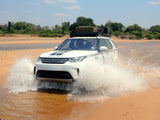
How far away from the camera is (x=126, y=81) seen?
7.08 m

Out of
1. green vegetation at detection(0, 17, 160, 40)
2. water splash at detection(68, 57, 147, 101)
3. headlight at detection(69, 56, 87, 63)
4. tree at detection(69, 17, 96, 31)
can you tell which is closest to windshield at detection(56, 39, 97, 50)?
water splash at detection(68, 57, 147, 101)

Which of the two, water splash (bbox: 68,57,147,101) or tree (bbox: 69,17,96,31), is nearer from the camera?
water splash (bbox: 68,57,147,101)

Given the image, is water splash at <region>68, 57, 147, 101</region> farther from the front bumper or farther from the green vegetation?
the green vegetation

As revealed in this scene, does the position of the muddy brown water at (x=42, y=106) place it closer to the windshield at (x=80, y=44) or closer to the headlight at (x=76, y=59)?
the headlight at (x=76, y=59)

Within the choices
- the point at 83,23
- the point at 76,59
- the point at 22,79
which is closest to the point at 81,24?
the point at 83,23

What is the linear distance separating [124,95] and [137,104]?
81 cm

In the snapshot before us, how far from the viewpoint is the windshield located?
7178 mm

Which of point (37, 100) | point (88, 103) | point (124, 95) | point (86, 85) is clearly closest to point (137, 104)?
point (124, 95)

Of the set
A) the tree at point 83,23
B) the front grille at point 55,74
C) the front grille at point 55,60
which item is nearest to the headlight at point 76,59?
the front grille at point 55,60

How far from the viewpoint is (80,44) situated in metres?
7.40

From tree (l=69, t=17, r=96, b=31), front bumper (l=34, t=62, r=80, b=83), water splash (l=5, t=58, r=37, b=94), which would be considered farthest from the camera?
tree (l=69, t=17, r=96, b=31)

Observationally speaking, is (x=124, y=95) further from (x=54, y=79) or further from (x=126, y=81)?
(x=54, y=79)

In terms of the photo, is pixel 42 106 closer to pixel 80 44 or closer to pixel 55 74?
pixel 55 74

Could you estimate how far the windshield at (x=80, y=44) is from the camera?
7178 mm
